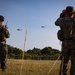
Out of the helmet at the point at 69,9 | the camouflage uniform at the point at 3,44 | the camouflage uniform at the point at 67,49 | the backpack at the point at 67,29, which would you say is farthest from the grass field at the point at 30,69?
the helmet at the point at 69,9

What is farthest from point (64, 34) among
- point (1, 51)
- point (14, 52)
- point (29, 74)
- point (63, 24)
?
point (14, 52)

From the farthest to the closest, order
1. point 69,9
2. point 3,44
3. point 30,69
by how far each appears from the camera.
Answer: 1. point 30,69
2. point 3,44
3. point 69,9

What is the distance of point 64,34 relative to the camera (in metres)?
10.9

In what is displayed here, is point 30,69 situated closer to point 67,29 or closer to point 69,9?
point 67,29

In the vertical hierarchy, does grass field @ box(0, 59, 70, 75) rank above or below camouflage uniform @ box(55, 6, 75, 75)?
below

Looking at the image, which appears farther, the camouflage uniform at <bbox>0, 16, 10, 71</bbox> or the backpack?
the camouflage uniform at <bbox>0, 16, 10, 71</bbox>

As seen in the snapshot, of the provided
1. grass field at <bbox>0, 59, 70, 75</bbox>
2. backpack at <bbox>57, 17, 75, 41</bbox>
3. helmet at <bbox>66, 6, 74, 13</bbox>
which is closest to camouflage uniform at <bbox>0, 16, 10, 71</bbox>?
grass field at <bbox>0, 59, 70, 75</bbox>

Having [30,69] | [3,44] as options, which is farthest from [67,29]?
[30,69]

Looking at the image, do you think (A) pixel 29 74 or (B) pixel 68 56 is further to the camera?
(A) pixel 29 74

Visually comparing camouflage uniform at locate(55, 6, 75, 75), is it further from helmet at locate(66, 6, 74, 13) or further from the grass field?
the grass field

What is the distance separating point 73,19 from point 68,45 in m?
0.82

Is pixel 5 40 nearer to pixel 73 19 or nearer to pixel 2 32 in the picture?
pixel 2 32

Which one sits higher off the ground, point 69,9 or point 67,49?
point 69,9

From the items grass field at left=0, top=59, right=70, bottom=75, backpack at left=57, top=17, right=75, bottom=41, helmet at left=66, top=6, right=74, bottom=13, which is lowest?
grass field at left=0, top=59, right=70, bottom=75
